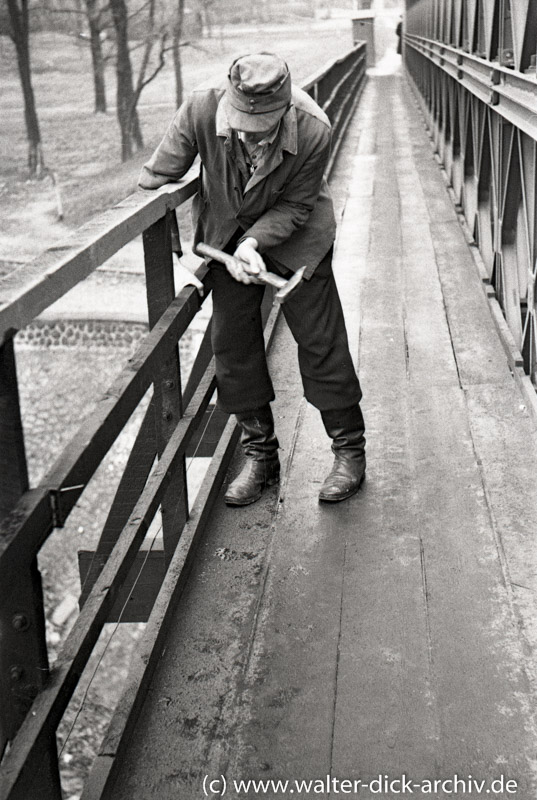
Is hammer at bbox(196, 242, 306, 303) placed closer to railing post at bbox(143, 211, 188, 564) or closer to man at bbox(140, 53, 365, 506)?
man at bbox(140, 53, 365, 506)

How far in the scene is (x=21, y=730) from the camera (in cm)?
178

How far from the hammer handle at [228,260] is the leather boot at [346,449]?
2.09 feet

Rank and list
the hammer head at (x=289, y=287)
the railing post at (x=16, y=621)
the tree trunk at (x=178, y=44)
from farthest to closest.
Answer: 1. the tree trunk at (x=178, y=44)
2. the hammer head at (x=289, y=287)
3. the railing post at (x=16, y=621)

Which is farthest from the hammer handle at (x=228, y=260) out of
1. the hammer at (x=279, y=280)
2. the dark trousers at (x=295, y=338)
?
the dark trousers at (x=295, y=338)

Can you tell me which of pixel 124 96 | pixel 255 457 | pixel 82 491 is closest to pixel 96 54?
pixel 124 96

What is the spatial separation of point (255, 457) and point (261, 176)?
1.01m

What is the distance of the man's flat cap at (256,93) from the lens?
2.72 m

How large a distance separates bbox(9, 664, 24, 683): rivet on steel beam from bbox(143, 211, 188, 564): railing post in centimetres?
113

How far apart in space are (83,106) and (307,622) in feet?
140

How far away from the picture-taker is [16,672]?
1.79m

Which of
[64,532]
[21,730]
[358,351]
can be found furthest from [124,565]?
[64,532]

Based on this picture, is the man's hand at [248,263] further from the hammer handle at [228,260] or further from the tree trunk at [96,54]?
the tree trunk at [96,54]

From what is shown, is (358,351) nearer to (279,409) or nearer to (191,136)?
(279,409)

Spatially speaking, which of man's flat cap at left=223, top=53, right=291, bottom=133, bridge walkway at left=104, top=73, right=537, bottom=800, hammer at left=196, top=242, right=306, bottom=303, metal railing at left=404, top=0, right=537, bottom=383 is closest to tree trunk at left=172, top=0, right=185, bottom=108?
metal railing at left=404, top=0, right=537, bottom=383
